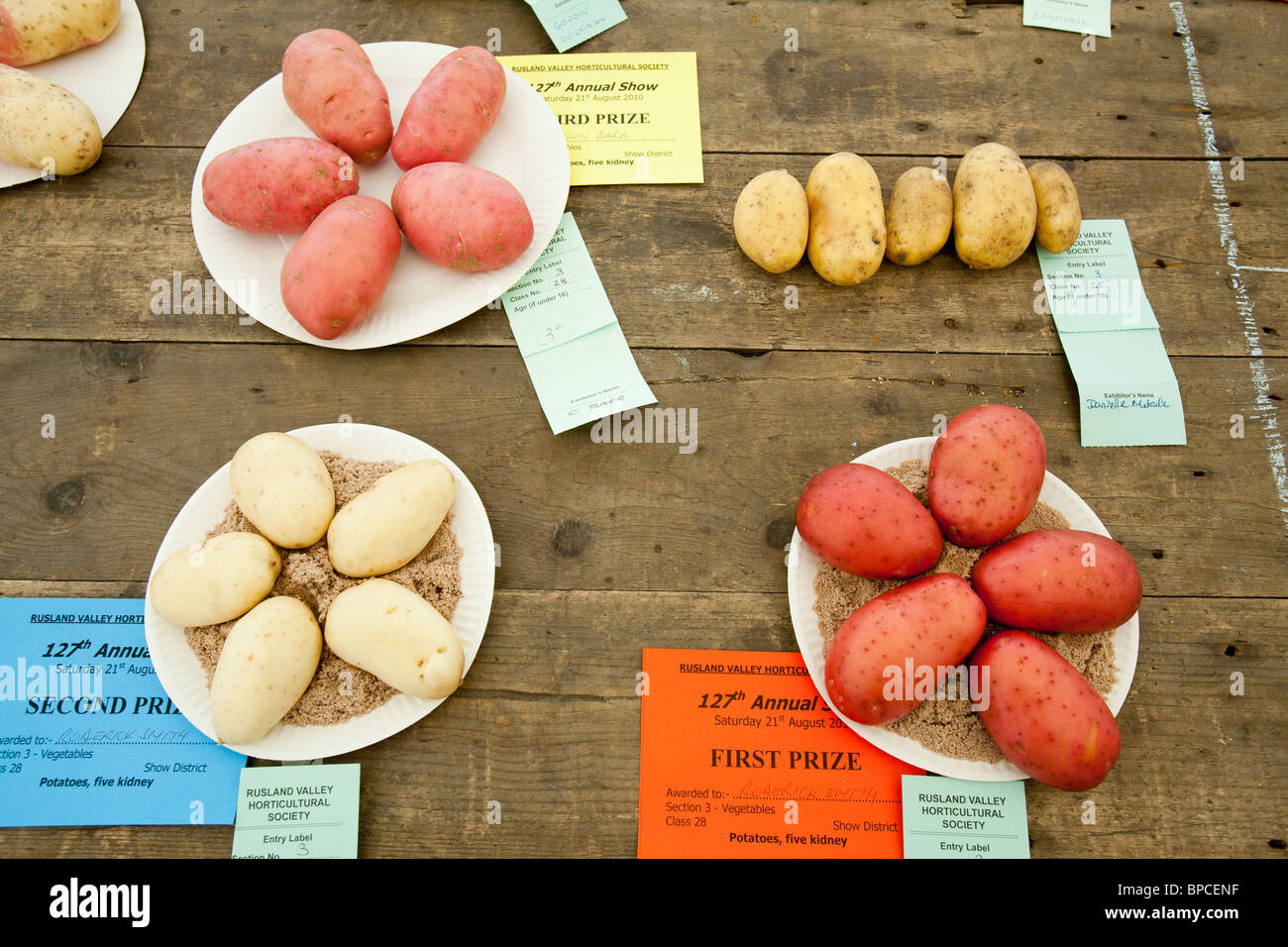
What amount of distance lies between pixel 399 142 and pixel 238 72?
1.14 feet

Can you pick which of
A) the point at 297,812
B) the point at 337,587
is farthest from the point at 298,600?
the point at 297,812

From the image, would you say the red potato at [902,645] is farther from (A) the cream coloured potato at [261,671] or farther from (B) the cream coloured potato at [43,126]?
(B) the cream coloured potato at [43,126]

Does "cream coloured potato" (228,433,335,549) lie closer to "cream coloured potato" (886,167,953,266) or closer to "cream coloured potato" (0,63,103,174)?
"cream coloured potato" (0,63,103,174)

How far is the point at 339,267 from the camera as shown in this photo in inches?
32.0

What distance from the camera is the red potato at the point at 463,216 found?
33.1 inches

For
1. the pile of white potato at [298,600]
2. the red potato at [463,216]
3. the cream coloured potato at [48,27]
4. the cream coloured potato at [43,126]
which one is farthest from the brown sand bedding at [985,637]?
the cream coloured potato at [48,27]

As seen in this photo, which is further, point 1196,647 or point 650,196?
point 650,196

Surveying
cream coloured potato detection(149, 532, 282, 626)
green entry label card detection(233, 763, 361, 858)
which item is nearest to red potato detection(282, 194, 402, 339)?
cream coloured potato detection(149, 532, 282, 626)

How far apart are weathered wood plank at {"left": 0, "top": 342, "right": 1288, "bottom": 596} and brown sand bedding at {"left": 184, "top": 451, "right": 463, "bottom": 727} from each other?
76 mm

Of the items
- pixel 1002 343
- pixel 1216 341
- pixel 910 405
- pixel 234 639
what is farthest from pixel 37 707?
pixel 1216 341

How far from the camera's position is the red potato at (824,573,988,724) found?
2.27ft

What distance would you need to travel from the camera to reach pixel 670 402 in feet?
2.96

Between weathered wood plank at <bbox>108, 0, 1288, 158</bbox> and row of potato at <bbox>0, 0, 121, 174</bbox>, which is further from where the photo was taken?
weathered wood plank at <bbox>108, 0, 1288, 158</bbox>
